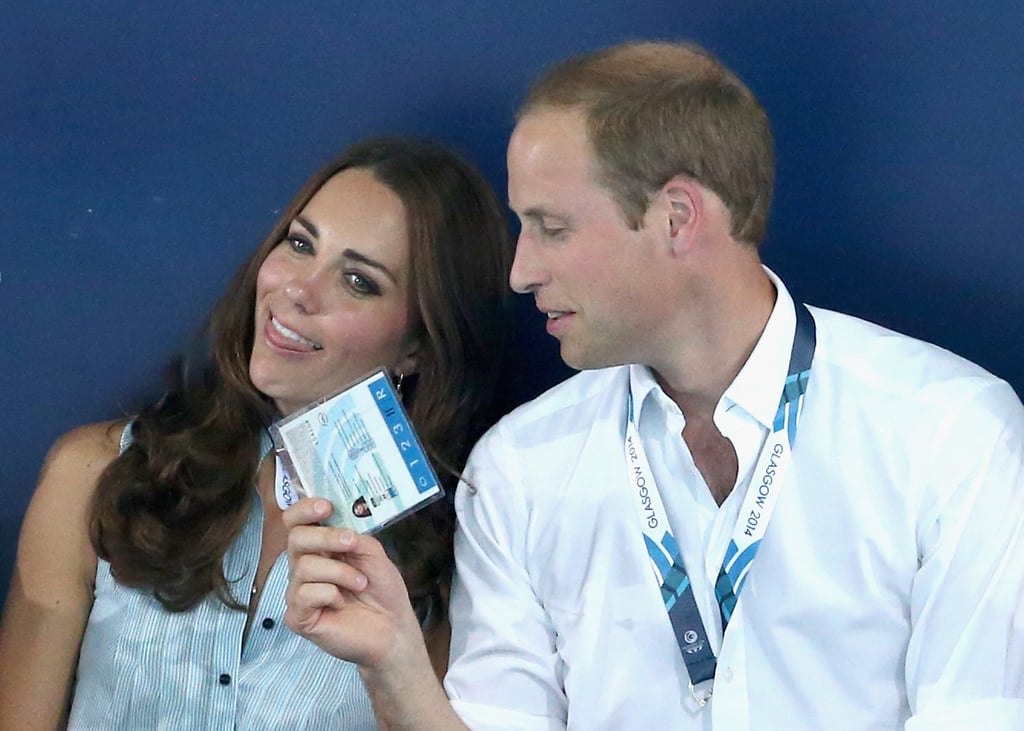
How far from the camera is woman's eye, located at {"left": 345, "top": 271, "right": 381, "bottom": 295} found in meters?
2.04

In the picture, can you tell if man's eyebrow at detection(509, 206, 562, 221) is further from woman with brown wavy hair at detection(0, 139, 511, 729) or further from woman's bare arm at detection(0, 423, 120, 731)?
woman's bare arm at detection(0, 423, 120, 731)

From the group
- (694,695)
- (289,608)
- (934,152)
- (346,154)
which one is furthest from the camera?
(346,154)

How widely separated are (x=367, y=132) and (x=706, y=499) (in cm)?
89

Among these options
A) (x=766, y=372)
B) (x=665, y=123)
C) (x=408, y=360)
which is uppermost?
(x=665, y=123)

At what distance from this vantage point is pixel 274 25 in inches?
86.3

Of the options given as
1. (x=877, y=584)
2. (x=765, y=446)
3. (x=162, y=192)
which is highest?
(x=162, y=192)

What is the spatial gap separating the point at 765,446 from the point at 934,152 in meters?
0.58

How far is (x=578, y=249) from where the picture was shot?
170cm

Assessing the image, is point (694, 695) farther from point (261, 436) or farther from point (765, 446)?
point (261, 436)

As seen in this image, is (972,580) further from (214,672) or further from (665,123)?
(214,672)

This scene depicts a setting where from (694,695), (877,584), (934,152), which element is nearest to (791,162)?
(934,152)

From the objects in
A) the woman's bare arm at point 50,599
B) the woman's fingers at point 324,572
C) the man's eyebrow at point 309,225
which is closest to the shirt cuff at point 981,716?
the woman's fingers at point 324,572

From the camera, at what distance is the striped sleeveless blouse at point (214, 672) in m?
1.99

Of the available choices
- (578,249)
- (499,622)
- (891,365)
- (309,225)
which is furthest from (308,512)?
(891,365)
